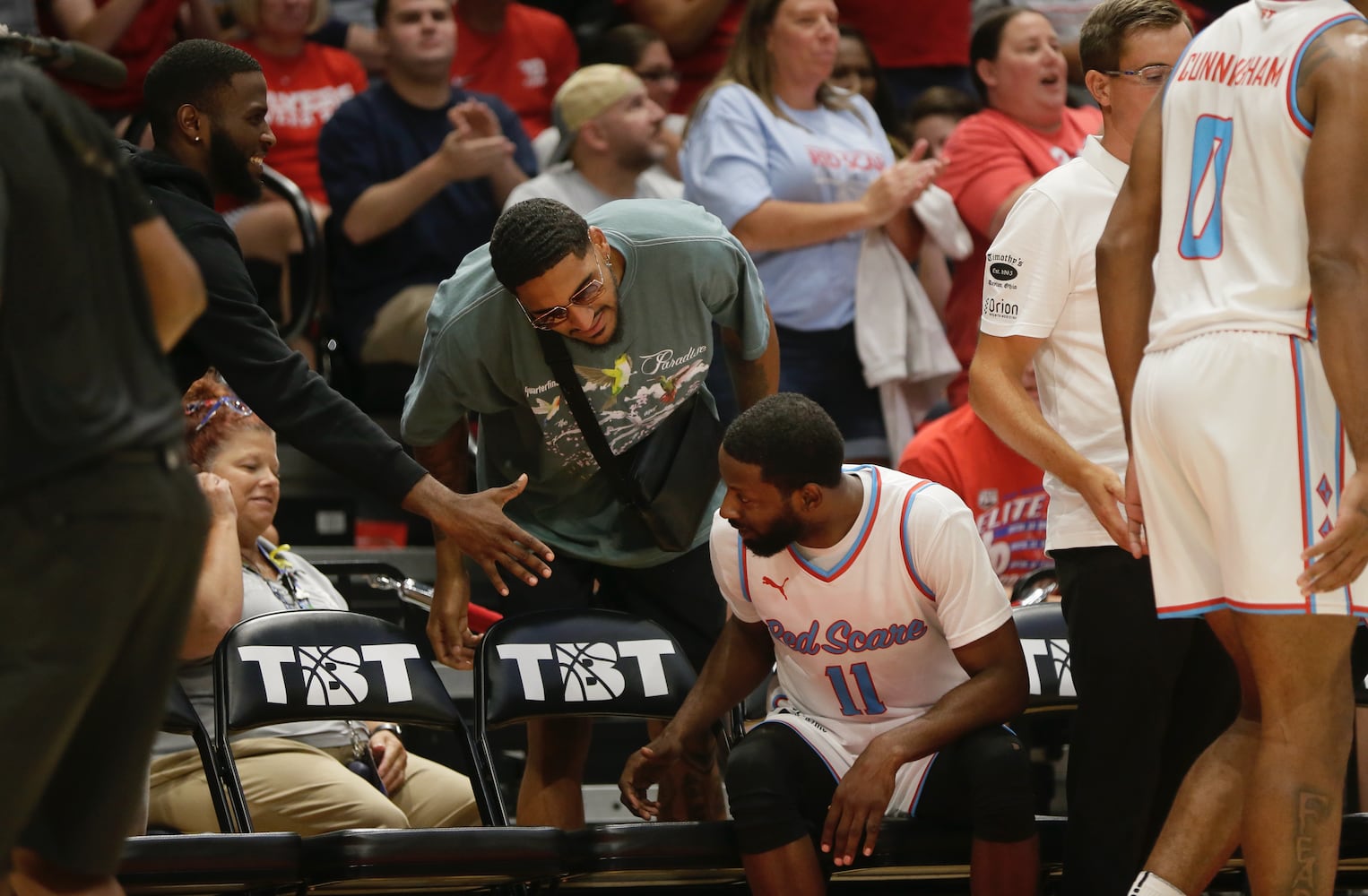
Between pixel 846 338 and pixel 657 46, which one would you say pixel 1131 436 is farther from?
pixel 657 46

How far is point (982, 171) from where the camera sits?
6.04 metres

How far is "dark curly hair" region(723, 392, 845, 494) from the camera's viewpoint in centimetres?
371

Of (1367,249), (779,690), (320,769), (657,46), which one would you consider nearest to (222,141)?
(320,769)

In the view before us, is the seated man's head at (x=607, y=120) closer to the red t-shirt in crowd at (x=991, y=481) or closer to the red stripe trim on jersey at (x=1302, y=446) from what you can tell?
the red t-shirt in crowd at (x=991, y=481)

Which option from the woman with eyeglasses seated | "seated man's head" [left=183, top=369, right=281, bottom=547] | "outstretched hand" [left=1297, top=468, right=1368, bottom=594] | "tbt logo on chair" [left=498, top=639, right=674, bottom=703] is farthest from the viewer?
"seated man's head" [left=183, top=369, right=281, bottom=547]

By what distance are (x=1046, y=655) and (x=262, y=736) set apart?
191cm

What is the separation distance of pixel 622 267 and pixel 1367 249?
5.87 ft

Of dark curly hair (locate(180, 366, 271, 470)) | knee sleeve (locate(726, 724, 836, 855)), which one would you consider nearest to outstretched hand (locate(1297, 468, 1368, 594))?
knee sleeve (locate(726, 724, 836, 855))

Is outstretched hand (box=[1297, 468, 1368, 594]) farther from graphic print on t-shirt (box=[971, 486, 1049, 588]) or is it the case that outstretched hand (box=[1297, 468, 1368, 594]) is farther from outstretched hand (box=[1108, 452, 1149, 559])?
graphic print on t-shirt (box=[971, 486, 1049, 588])

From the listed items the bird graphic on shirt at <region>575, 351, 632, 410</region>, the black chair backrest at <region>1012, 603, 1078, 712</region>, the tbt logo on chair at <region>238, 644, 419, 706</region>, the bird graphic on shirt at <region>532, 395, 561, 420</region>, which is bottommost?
the black chair backrest at <region>1012, 603, 1078, 712</region>

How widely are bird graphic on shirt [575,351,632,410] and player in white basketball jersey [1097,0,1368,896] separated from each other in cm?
142

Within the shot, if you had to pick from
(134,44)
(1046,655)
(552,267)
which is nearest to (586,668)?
(552,267)

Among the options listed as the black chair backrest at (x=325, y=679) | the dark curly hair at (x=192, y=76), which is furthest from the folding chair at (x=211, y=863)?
the dark curly hair at (x=192, y=76)

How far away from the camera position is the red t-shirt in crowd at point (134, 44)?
616 centimetres
